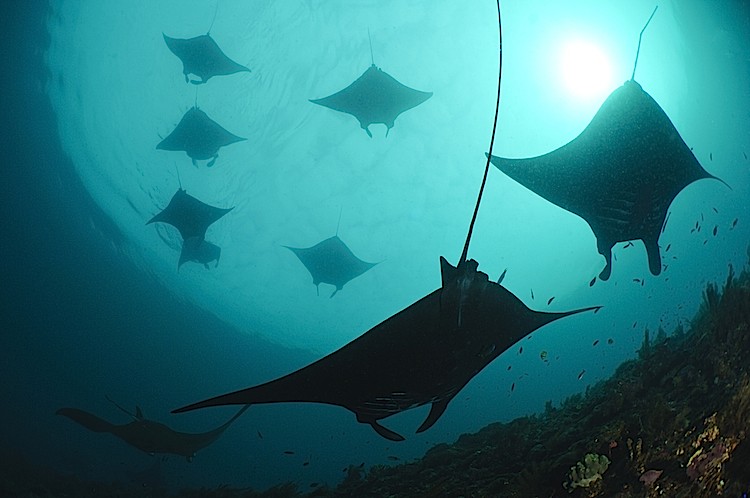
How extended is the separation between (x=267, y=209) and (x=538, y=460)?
1809cm

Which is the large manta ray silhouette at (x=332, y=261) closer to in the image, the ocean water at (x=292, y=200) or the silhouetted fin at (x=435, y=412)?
the ocean water at (x=292, y=200)

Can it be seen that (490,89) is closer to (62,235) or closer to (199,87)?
(199,87)

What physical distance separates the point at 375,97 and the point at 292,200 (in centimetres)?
1191

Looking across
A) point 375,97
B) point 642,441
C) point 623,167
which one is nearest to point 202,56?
point 375,97

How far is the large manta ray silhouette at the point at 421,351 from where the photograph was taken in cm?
259

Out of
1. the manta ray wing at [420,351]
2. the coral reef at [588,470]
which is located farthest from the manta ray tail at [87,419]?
the coral reef at [588,470]

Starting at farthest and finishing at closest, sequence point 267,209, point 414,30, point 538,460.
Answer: point 267,209, point 414,30, point 538,460

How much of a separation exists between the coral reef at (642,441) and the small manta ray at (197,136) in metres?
8.12

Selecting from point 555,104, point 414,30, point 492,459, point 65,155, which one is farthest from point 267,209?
point 492,459

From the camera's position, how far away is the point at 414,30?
12.5 m

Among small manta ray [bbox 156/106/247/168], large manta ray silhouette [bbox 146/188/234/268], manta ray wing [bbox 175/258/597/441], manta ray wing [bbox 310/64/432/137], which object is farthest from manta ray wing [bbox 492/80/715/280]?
small manta ray [bbox 156/106/247/168]

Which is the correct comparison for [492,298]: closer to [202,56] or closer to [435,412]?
[435,412]

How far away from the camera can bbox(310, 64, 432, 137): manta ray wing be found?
28.4 ft

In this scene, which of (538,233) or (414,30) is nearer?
(414,30)
